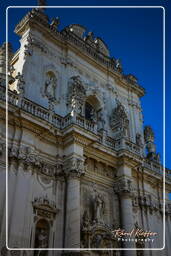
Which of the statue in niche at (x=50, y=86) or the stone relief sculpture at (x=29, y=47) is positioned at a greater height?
the stone relief sculpture at (x=29, y=47)

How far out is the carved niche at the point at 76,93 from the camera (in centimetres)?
1500

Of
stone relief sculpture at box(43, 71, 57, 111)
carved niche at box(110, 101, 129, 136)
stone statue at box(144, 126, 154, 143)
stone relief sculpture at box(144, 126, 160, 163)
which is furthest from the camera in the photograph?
stone statue at box(144, 126, 154, 143)

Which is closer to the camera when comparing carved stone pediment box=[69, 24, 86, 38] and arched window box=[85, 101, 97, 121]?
arched window box=[85, 101, 97, 121]

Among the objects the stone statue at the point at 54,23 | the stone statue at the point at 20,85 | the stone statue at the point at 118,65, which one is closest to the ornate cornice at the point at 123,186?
the stone statue at the point at 20,85

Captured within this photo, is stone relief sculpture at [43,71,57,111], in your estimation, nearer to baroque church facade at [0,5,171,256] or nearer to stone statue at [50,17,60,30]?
baroque church facade at [0,5,171,256]

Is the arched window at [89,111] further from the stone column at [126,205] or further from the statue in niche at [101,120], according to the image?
the stone column at [126,205]

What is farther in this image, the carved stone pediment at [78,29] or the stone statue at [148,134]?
the carved stone pediment at [78,29]

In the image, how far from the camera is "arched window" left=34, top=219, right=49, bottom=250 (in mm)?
11305

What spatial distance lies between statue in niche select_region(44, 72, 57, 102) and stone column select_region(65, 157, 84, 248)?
359cm

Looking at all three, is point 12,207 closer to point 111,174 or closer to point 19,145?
point 19,145

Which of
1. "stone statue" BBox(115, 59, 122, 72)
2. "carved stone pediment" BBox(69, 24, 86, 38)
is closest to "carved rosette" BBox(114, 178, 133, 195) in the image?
"stone statue" BBox(115, 59, 122, 72)

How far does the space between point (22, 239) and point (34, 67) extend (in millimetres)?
8283

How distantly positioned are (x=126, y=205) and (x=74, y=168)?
341cm

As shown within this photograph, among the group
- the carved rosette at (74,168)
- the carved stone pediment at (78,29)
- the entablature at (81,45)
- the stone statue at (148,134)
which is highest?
the carved stone pediment at (78,29)
